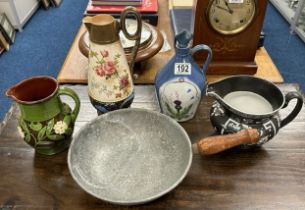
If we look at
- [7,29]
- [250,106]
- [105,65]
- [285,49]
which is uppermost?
[105,65]

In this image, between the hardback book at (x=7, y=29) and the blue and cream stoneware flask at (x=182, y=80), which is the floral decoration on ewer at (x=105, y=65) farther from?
the hardback book at (x=7, y=29)

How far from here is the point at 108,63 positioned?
606 millimetres

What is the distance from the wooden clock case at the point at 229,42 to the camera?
2.79 ft

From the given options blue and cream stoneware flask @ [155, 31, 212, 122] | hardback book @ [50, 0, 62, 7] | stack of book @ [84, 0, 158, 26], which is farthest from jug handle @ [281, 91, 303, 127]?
hardback book @ [50, 0, 62, 7]

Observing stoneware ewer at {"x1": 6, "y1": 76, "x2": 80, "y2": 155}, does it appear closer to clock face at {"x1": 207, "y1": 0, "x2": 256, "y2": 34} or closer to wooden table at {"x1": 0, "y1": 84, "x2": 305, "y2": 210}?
wooden table at {"x1": 0, "y1": 84, "x2": 305, "y2": 210}

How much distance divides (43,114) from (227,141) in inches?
13.2

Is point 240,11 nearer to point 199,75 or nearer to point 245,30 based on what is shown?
point 245,30

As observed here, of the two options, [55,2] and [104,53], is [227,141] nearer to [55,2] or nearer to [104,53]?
[104,53]

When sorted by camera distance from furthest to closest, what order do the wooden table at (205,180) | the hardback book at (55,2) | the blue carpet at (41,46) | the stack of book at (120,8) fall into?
1. the hardback book at (55,2)
2. the blue carpet at (41,46)
3. the stack of book at (120,8)
4. the wooden table at (205,180)

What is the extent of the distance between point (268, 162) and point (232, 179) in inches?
3.5

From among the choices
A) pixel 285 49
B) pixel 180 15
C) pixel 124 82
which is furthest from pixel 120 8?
pixel 285 49

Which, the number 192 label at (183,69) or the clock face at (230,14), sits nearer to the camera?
the number 192 label at (183,69)

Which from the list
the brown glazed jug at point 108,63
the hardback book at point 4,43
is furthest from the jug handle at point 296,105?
the hardback book at point 4,43

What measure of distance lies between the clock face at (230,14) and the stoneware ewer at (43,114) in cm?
45
